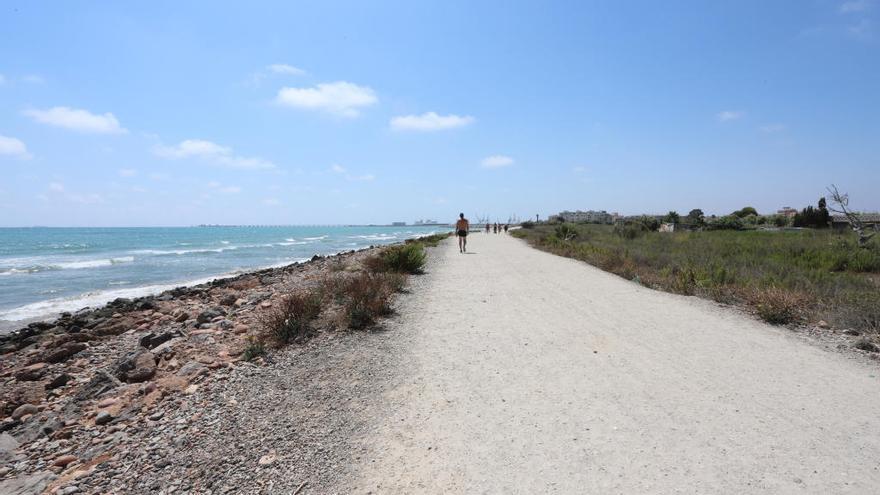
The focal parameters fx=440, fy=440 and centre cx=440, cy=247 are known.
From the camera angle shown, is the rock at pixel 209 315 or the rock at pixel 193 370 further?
the rock at pixel 209 315

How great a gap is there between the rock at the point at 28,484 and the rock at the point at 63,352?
447cm

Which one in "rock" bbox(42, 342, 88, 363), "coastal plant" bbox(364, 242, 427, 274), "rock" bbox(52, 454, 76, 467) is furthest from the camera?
"coastal plant" bbox(364, 242, 427, 274)

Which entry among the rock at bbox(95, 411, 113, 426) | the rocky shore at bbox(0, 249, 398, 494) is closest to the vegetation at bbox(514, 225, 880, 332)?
the rocky shore at bbox(0, 249, 398, 494)

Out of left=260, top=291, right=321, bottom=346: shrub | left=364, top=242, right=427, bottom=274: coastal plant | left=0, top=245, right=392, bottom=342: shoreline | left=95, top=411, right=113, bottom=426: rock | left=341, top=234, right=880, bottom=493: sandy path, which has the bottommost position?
left=0, top=245, right=392, bottom=342: shoreline

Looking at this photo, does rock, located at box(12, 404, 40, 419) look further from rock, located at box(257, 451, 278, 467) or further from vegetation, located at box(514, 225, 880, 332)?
vegetation, located at box(514, 225, 880, 332)

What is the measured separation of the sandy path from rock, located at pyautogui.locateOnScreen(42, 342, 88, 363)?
5.70m

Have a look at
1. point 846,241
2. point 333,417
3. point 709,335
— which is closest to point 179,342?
point 333,417

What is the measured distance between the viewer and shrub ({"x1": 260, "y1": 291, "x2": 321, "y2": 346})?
623cm

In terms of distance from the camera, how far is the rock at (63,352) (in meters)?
7.21

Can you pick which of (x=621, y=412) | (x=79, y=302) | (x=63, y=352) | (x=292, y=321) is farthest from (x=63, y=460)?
(x=79, y=302)

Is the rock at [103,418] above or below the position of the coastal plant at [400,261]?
below

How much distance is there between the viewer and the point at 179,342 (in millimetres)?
6793

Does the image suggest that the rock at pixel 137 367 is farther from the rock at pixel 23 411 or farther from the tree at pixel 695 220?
the tree at pixel 695 220

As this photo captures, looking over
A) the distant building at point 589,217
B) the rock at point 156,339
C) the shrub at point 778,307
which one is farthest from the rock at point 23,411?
the distant building at point 589,217
